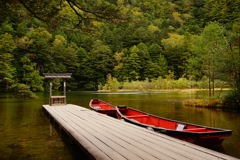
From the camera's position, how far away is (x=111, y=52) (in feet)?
193

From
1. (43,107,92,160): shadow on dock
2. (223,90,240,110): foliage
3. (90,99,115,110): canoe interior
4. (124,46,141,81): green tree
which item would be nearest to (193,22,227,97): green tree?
(223,90,240,110): foliage

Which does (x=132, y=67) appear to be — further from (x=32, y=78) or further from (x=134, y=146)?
(x=134, y=146)

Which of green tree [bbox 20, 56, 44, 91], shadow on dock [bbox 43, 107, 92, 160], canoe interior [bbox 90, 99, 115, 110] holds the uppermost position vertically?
green tree [bbox 20, 56, 44, 91]

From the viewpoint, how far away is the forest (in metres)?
5.09

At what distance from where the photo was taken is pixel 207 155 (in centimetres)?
318

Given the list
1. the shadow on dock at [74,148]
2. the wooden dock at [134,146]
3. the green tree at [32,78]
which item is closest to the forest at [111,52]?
the green tree at [32,78]

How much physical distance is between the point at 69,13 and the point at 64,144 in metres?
3.89

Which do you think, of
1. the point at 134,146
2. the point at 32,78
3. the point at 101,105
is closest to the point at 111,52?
the point at 32,78

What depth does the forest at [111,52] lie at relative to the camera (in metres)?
5.09

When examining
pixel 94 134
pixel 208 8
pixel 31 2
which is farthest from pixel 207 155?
pixel 208 8

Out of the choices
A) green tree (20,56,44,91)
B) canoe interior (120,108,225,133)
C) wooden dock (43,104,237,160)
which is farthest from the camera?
green tree (20,56,44,91)

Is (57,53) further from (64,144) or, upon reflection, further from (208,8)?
(208,8)

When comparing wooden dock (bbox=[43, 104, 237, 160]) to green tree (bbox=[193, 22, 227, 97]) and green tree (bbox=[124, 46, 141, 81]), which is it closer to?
green tree (bbox=[193, 22, 227, 97])

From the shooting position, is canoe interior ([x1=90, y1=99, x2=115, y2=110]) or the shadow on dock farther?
canoe interior ([x1=90, y1=99, x2=115, y2=110])
